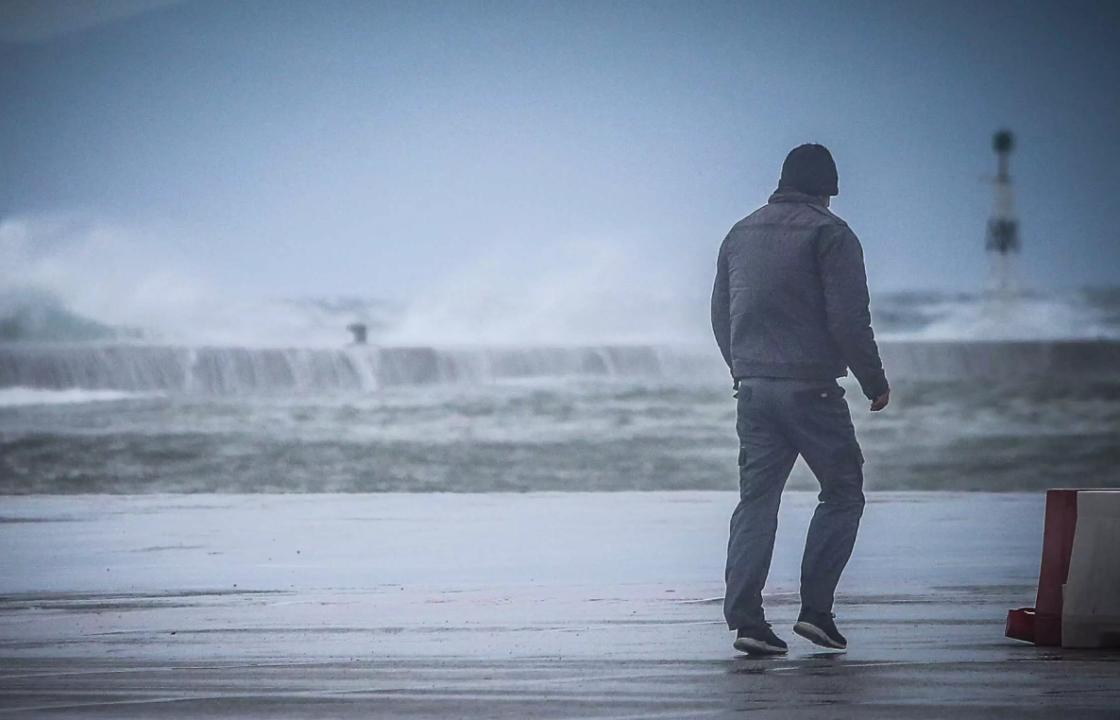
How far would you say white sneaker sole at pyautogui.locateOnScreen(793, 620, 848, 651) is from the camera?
775 cm

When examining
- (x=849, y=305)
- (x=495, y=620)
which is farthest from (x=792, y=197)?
(x=495, y=620)

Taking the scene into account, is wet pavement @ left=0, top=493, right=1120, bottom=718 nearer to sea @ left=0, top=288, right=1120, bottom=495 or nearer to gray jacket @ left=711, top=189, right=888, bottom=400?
gray jacket @ left=711, top=189, right=888, bottom=400

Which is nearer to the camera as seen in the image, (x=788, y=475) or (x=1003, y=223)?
(x=788, y=475)

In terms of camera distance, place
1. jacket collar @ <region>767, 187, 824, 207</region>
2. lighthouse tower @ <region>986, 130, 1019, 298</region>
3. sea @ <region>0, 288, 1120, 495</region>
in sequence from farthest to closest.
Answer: sea @ <region>0, 288, 1120, 495</region>
lighthouse tower @ <region>986, 130, 1019, 298</region>
jacket collar @ <region>767, 187, 824, 207</region>

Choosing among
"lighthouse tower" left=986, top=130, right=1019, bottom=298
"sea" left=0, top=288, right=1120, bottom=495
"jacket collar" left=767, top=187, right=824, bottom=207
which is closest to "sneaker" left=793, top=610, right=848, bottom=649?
"jacket collar" left=767, top=187, right=824, bottom=207

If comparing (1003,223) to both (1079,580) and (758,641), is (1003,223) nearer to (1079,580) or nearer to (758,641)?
(1079,580)

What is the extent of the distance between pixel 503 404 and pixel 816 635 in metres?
29.9

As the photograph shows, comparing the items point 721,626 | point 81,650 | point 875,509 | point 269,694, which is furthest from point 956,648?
point 875,509

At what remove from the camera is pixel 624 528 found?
15195 millimetres

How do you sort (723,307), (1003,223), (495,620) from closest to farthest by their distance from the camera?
(723,307) < (495,620) < (1003,223)

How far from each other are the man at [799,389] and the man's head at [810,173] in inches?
0.8

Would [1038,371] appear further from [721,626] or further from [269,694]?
[269,694]

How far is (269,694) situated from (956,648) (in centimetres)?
281

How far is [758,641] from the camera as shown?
7672mm
